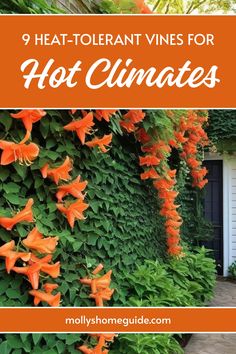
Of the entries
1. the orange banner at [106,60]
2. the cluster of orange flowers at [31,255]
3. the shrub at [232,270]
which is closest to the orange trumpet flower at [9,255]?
the cluster of orange flowers at [31,255]

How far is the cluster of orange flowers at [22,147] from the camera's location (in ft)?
5.11

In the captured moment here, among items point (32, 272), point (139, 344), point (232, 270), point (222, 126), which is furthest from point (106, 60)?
point (232, 270)

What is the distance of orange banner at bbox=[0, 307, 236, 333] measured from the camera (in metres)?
1.81

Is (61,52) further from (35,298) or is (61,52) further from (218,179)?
(218,179)

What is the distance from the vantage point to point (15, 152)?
1577 millimetres

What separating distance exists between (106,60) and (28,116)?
1.15ft

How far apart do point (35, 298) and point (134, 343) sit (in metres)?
1.18

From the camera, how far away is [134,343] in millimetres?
2662

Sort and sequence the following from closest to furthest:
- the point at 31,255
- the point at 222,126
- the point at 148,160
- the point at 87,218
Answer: the point at 31,255
the point at 87,218
the point at 148,160
the point at 222,126

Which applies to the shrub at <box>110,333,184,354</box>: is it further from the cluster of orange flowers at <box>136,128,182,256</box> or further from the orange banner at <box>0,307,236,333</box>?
the cluster of orange flowers at <box>136,128,182,256</box>

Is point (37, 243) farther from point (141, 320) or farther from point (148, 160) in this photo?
point (148, 160)

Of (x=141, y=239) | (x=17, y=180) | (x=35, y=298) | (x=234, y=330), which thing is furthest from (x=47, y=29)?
(x=141, y=239)

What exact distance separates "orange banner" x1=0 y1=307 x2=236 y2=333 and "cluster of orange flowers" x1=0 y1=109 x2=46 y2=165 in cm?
59

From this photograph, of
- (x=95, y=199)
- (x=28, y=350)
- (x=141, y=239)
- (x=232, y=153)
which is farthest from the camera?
(x=232, y=153)
